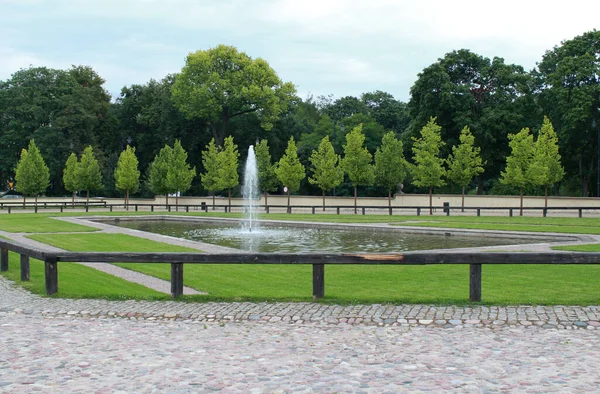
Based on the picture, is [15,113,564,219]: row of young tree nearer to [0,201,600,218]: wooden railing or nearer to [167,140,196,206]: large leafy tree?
[167,140,196,206]: large leafy tree

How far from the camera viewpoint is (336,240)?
83.1 feet

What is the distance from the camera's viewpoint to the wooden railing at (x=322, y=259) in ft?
30.0

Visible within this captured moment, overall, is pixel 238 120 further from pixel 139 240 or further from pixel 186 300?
pixel 186 300

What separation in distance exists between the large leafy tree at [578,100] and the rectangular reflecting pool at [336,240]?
30.3 metres

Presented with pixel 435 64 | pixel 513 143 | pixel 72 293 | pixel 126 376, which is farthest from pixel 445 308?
pixel 435 64

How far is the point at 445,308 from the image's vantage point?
29.4 ft

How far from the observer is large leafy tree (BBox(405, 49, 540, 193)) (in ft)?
185

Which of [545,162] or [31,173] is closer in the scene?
[545,162]

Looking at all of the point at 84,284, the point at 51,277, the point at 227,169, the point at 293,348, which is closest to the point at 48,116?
the point at 227,169

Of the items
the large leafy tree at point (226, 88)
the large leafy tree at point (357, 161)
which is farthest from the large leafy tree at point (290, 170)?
the large leafy tree at point (226, 88)

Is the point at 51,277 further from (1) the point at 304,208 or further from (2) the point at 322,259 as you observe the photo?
(1) the point at 304,208

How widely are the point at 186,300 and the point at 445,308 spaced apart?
13.9 ft

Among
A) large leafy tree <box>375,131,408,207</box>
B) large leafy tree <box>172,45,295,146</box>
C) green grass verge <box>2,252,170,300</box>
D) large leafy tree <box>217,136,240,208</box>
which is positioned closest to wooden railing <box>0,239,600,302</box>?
green grass verge <box>2,252,170,300</box>

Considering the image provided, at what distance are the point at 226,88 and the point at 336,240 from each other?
150 ft
